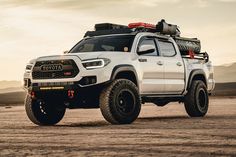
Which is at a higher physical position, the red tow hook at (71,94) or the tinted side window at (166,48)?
the tinted side window at (166,48)

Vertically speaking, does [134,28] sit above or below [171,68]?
above

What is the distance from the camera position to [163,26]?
12797mm

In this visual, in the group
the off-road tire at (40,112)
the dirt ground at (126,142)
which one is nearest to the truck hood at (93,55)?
the off-road tire at (40,112)

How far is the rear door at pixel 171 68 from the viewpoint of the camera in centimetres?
1238

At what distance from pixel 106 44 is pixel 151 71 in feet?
3.66

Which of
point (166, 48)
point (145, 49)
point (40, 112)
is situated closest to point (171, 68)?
point (166, 48)

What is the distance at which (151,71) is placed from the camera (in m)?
11.8

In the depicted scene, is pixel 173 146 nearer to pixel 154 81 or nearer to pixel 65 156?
pixel 65 156

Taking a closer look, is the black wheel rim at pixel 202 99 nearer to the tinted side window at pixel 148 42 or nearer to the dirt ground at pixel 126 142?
the tinted side window at pixel 148 42

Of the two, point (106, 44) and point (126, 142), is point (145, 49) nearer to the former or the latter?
point (106, 44)

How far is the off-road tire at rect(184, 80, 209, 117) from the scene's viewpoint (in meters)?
13.5

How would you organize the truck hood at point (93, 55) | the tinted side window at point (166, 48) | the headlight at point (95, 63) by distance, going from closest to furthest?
the headlight at point (95, 63) < the truck hood at point (93, 55) < the tinted side window at point (166, 48)

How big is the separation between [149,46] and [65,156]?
5.53 m

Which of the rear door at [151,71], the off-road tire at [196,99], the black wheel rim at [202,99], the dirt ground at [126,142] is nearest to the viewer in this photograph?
the dirt ground at [126,142]
